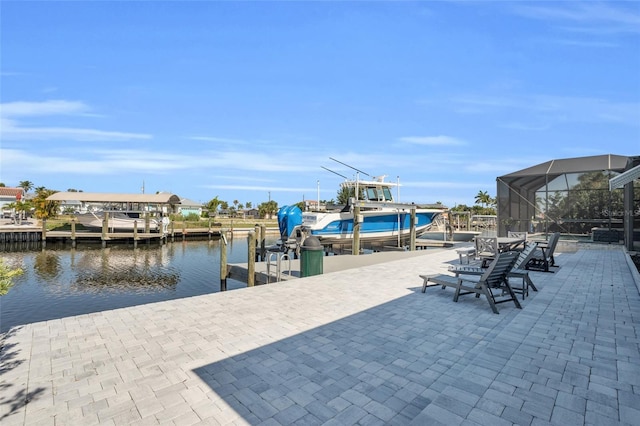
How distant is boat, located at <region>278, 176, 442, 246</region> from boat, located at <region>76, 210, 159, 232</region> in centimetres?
2144

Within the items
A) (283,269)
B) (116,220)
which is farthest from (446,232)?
(116,220)

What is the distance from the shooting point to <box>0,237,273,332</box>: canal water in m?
10.8

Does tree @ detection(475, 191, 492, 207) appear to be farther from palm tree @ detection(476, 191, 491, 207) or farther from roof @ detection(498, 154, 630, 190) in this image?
roof @ detection(498, 154, 630, 190)

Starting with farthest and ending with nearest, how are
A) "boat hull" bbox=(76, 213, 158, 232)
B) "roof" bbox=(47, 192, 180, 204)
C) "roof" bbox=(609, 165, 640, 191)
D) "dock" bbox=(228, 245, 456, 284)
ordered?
"roof" bbox=(47, 192, 180, 204) < "boat hull" bbox=(76, 213, 158, 232) < "dock" bbox=(228, 245, 456, 284) < "roof" bbox=(609, 165, 640, 191)

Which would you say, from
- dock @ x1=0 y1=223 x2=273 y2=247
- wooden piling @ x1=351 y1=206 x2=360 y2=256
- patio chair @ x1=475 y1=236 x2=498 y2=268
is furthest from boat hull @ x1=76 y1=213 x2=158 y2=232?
patio chair @ x1=475 y1=236 x2=498 y2=268

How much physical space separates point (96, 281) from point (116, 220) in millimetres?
21279

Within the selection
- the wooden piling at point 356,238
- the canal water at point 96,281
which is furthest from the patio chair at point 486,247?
the canal water at point 96,281

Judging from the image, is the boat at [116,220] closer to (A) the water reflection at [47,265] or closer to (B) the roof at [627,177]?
(A) the water reflection at [47,265]

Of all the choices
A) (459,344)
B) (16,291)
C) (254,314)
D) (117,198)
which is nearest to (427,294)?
(459,344)

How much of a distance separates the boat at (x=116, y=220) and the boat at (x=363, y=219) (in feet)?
70.3

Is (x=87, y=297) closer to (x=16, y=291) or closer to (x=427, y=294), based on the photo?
(x=16, y=291)

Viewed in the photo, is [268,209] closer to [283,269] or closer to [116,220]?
[116,220]

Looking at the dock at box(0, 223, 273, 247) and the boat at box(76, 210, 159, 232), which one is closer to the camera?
the dock at box(0, 223, 273, 247)

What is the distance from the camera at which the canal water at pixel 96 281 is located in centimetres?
1075
